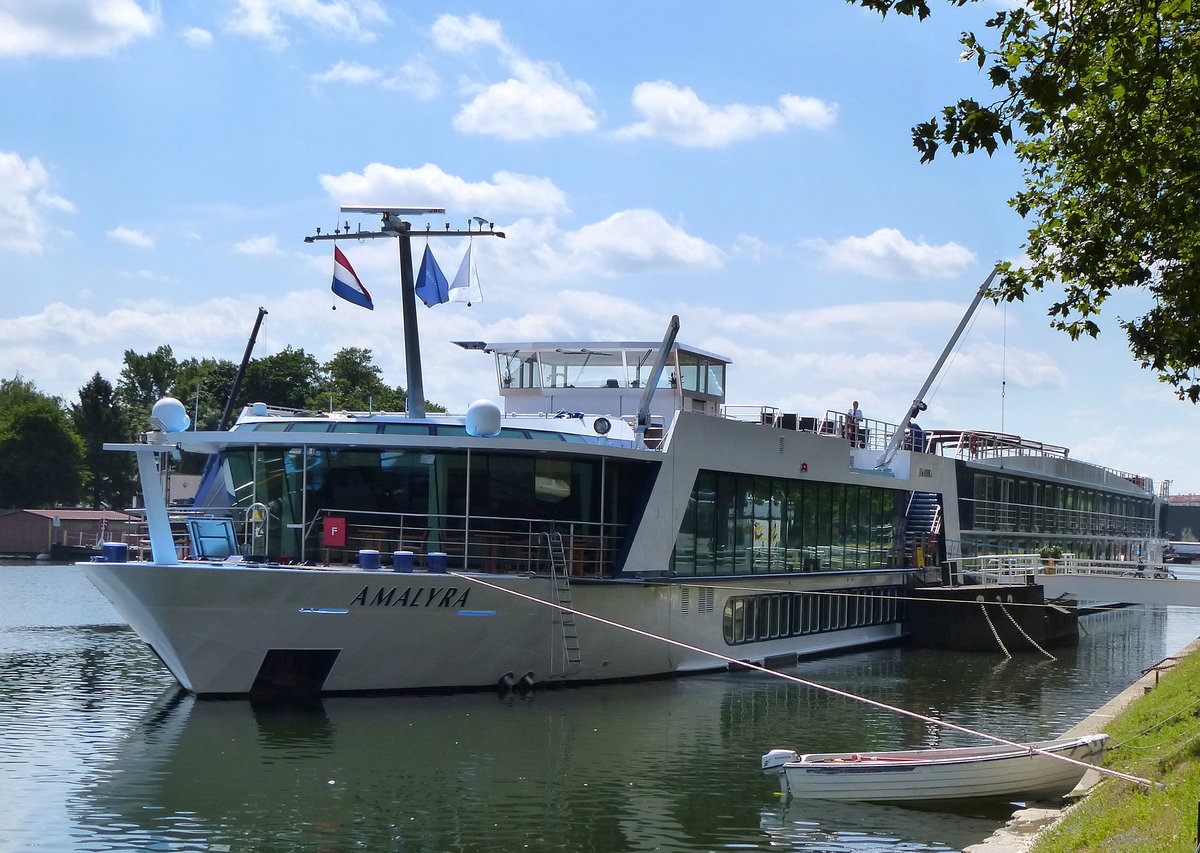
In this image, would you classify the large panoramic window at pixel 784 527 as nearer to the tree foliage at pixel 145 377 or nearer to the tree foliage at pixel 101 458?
the tree foliage at pixel 101 458

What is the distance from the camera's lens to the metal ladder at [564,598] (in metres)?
22.5

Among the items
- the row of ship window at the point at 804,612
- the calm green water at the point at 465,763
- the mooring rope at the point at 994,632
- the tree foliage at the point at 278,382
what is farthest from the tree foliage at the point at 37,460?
the mooring rope at the point at 994,632

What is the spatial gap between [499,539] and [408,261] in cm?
500

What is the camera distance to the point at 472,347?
1194 inches

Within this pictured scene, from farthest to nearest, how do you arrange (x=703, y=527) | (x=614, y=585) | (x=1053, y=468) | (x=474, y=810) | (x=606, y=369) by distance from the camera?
(x=1053, y=468), (x=606, y=369), (x=703, y=527), (x=614, y=585), (x=474, y=810)

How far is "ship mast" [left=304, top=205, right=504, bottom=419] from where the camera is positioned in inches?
921

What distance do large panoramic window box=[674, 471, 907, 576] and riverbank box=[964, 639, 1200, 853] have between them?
8908 millimetres

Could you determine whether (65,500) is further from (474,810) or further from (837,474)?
(474,810)

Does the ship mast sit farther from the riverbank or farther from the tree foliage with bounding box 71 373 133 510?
the tree foliage with bounding box 71 373 133 510

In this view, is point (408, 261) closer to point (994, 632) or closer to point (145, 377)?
point (994, 632)

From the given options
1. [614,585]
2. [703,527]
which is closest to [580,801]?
[614,585]

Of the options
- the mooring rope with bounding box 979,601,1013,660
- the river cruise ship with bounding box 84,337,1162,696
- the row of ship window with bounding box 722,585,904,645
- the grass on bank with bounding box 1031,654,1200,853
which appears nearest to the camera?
the grass on bank with bounding box 1031,654,1200,853

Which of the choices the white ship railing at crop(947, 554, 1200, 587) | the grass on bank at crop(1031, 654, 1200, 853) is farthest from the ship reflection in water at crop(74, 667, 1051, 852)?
the white ship railing at crop(947, 554, 1200, 587)

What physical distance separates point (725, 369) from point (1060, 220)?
13902 mm
